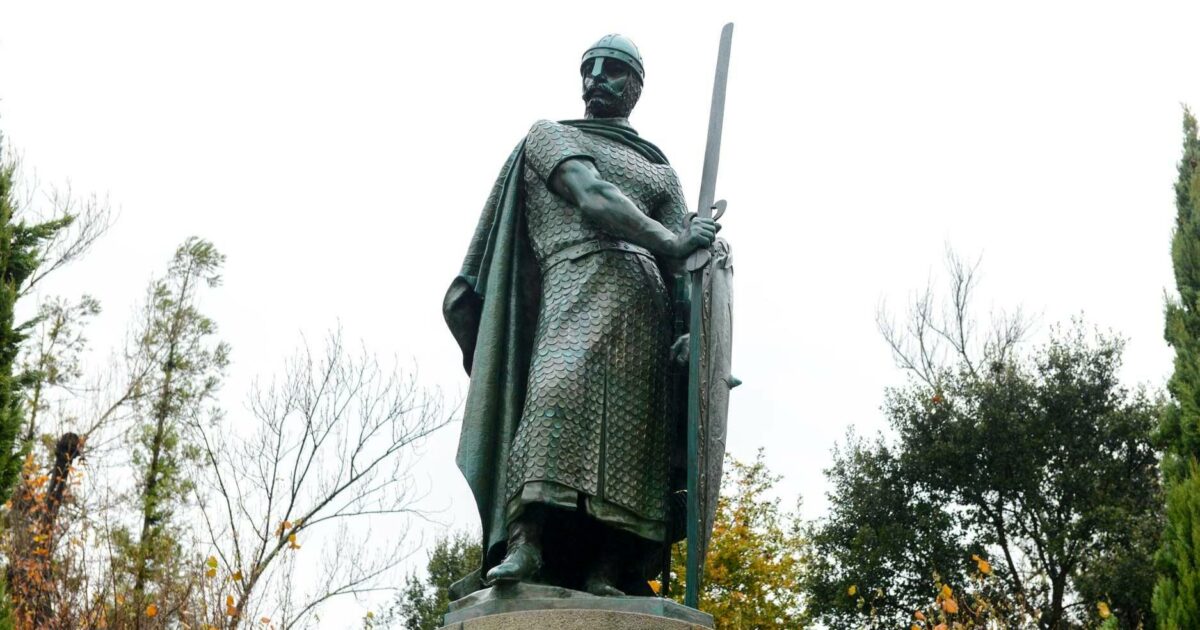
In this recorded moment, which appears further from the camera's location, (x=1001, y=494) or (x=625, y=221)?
(x=1001, y=494)

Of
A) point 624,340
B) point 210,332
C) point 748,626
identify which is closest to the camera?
point 624,340

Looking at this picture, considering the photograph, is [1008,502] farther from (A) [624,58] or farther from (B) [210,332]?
(A) [624,58]

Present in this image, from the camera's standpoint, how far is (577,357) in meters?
4.66

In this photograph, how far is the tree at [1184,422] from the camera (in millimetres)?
11586

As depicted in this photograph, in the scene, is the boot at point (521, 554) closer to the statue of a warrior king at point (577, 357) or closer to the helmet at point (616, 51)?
the statue of a warrior king at point (577, 357)

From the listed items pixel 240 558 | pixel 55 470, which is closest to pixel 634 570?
pixel 240 558

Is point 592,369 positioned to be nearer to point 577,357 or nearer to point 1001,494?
point 577,357

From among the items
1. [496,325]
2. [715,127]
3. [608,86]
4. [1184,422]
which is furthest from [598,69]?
[1184,422]

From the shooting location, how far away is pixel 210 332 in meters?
25.0

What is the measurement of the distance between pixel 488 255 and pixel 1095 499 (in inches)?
665

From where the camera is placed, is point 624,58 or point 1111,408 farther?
point 1111,408

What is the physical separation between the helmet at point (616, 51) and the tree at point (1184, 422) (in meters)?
8.59

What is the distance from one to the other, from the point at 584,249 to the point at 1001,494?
17.1 metres

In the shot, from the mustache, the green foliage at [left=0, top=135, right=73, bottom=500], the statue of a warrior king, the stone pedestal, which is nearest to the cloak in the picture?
the statue of a warrior king
